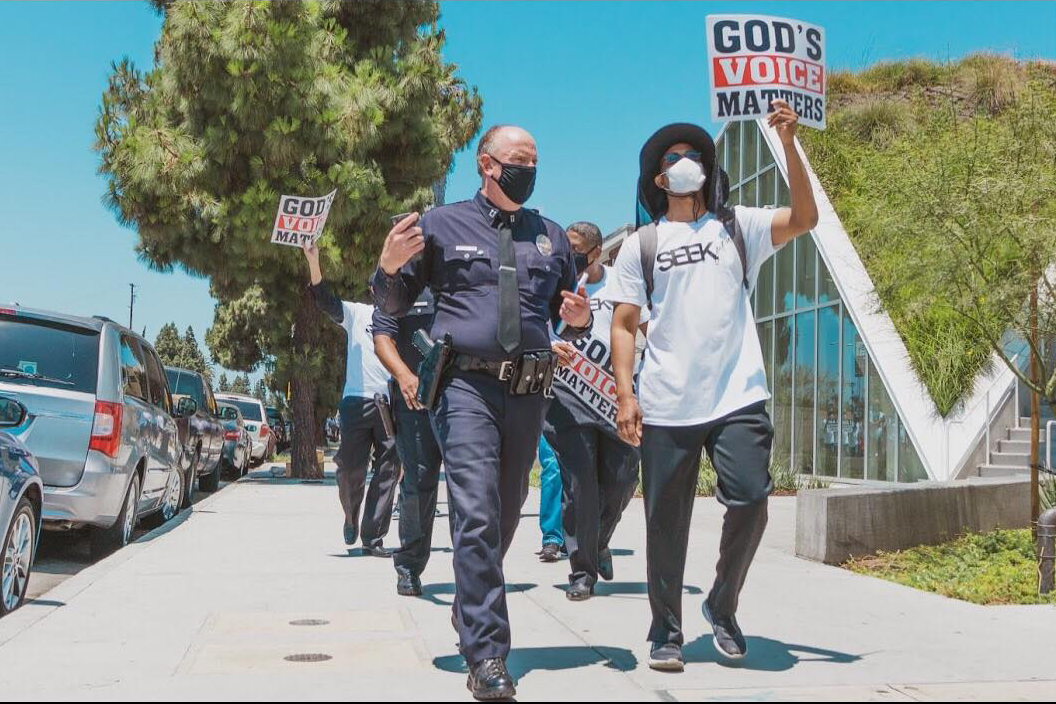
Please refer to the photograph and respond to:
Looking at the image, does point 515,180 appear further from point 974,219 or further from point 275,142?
point 275,142

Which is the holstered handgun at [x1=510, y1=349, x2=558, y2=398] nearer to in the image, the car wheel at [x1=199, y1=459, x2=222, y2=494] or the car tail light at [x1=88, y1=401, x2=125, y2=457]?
the car tail light at [x1=88, y1=401, x2=125, y2=457]

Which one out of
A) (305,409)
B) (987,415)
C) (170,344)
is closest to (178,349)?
(170,344)

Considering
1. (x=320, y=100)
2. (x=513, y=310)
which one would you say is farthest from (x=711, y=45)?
(x=320, y=100)

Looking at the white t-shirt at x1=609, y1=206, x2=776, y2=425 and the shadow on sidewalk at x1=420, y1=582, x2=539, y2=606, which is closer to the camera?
the white t-shirt at x1=609, y1=206, x2=776, y2=425

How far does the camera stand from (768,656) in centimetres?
490

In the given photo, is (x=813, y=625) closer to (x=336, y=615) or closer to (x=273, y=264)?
(x=336, y=615)

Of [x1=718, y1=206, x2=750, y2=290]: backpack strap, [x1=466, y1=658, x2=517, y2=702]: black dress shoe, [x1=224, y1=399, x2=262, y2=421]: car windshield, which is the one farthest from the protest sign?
[x1=224, y1=399, x2=262, y2=421]: car windshield

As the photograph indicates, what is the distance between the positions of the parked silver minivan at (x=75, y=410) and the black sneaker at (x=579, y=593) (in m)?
3.83

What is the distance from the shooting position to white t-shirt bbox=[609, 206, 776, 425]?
179 inches

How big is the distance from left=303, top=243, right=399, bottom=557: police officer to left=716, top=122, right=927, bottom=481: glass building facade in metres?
10.1

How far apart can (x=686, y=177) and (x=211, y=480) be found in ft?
48.0

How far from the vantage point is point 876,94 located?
95.5 ft

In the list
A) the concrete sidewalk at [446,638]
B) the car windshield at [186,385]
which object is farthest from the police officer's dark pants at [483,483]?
the car windshield at [186,385]

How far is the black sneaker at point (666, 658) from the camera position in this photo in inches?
177
